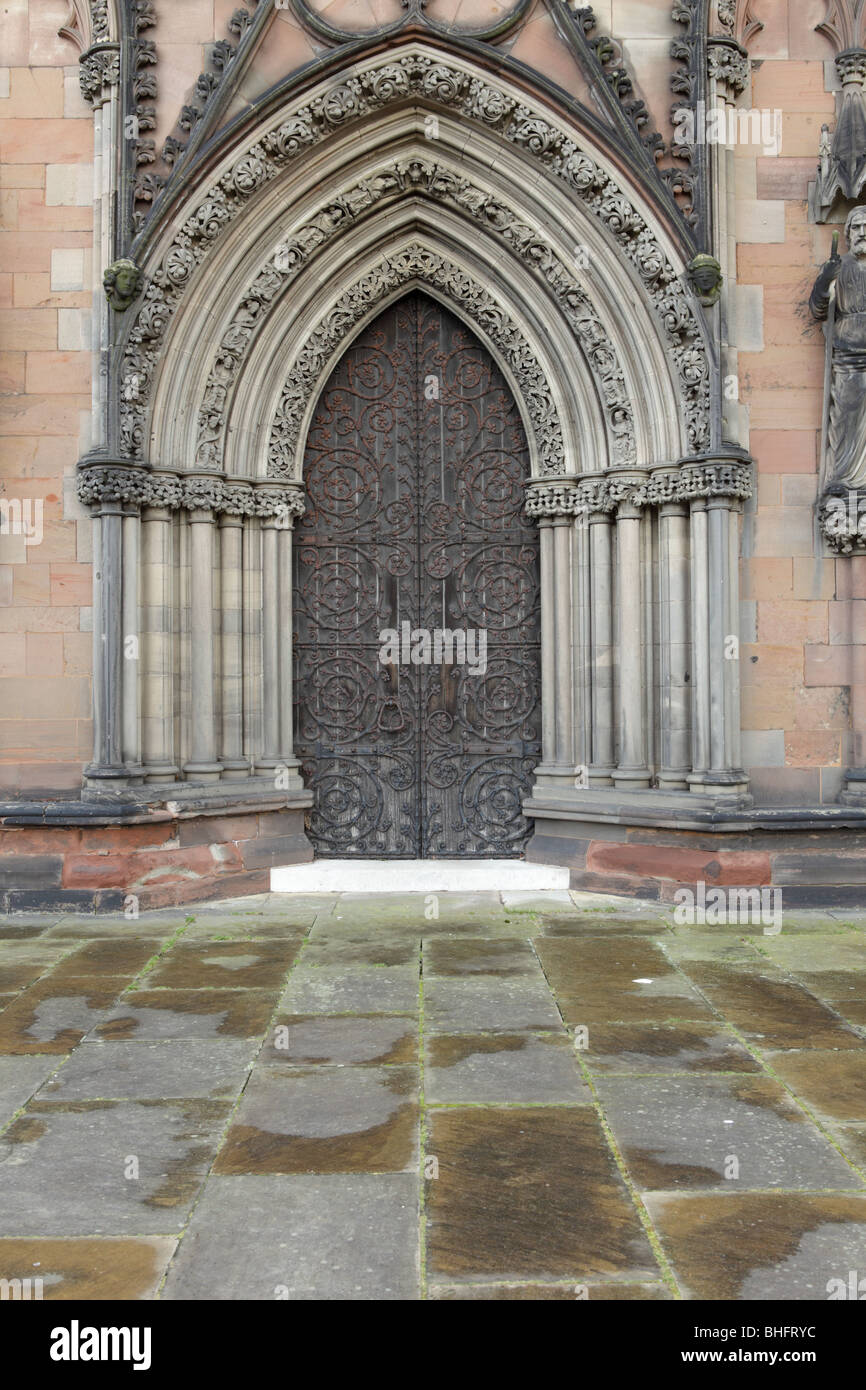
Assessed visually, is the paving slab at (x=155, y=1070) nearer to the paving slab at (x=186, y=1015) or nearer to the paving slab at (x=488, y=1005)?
the paving slab at (x=186, y=1015)

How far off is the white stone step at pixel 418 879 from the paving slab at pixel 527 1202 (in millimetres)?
4151

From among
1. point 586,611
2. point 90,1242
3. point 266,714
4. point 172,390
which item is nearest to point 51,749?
point 266,714

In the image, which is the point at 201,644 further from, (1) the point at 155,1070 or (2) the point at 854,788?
(2) the point at 854,788

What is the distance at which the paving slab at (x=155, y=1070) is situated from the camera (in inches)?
172

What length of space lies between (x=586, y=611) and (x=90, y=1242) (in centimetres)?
613

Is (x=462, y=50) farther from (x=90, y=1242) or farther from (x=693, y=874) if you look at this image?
(x=90, y=1242)

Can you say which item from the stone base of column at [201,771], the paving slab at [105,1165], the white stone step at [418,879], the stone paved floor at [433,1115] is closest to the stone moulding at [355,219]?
the stone base of column at [201,771]

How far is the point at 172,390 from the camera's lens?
818 centimetres

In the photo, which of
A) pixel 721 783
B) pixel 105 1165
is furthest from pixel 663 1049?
pixel 721 783

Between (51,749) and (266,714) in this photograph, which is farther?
(266,714)

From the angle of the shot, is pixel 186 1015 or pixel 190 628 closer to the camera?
pixel 186 1015

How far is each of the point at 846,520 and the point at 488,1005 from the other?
4280 millimetres

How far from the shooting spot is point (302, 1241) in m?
3.20

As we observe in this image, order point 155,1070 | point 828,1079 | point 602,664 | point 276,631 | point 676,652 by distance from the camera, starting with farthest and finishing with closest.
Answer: point 276,631, point 602,664, point 676,652, point 155,1070, point 828,1079
